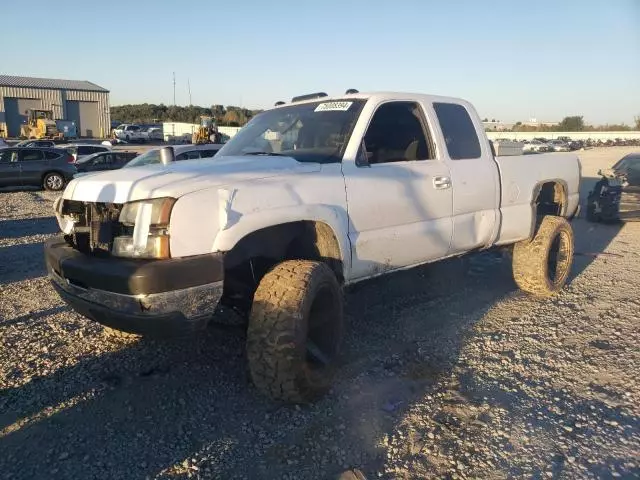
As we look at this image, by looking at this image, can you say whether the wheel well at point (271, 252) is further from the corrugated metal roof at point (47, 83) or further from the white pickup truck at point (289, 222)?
the corrugated metal roof at point (47, 83)

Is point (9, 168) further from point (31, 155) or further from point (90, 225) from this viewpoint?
point (90, 225)

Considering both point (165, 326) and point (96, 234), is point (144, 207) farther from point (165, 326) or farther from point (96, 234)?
point (165, 326)

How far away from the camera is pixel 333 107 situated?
4.32 m

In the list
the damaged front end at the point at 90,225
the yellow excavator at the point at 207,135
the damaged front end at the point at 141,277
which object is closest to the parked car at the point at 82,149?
the yellow excavator at the point at 207,135

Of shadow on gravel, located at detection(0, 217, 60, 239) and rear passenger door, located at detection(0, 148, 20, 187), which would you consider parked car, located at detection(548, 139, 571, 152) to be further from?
shadow on gravel, located at detection(0, 217, 60, 239)

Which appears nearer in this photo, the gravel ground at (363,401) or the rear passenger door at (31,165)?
the gravel ground at (363,401)

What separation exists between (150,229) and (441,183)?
251cm

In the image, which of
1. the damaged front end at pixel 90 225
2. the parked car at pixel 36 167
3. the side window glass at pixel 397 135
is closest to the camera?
the damaged front end at pixel 90 225

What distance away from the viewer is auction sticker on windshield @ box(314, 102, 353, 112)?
4262 mm

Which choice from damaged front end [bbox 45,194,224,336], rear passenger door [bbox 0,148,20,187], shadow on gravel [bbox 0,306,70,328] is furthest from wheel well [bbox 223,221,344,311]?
rear passenger door [bbox 0,148,20,187]

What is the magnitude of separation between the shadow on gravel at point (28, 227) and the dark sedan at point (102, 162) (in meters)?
8.77

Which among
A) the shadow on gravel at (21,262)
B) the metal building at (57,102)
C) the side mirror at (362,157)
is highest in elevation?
the metal building at (57,102)

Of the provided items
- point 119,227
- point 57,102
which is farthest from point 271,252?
point 57,102

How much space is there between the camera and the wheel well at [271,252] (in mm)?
3543
